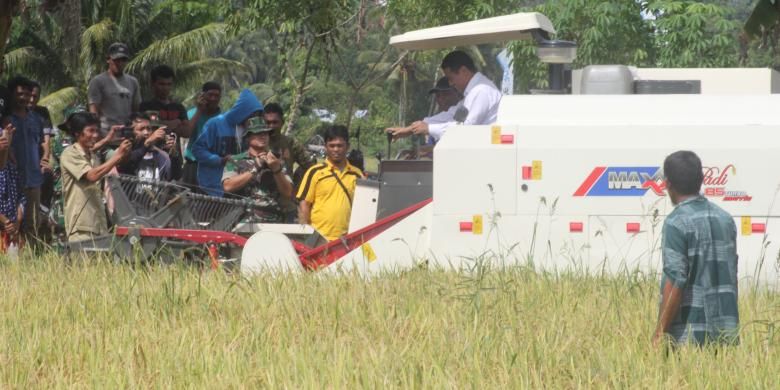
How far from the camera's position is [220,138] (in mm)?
12734

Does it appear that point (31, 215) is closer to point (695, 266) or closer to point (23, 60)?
point (695, 266)

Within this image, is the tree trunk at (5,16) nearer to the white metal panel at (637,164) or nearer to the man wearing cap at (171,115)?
the man wearing cap at (171,115)

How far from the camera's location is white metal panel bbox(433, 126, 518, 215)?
10.2m

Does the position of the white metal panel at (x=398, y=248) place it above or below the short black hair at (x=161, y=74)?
below

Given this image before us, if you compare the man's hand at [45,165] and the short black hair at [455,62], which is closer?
the short black hair at [455,62]

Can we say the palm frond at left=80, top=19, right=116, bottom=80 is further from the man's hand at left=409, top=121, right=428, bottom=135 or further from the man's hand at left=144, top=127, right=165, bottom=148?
the man's hand at left=409, top=121, right=428, bottom=135

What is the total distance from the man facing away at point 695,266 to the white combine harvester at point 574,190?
9.83 ft

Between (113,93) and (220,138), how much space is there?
168 cm

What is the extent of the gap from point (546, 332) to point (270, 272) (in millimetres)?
3084

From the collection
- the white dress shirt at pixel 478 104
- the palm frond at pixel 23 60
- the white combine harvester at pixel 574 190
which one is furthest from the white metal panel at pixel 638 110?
the palm frond at pixel 23 60

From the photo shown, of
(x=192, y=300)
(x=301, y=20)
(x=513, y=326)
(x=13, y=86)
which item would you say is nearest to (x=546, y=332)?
(x=513, y=326)

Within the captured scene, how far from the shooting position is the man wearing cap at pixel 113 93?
13.6 metres

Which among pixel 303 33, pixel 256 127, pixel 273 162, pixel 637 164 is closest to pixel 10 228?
pixel 256 127

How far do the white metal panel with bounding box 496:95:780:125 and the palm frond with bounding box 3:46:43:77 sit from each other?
2463 centimetres
